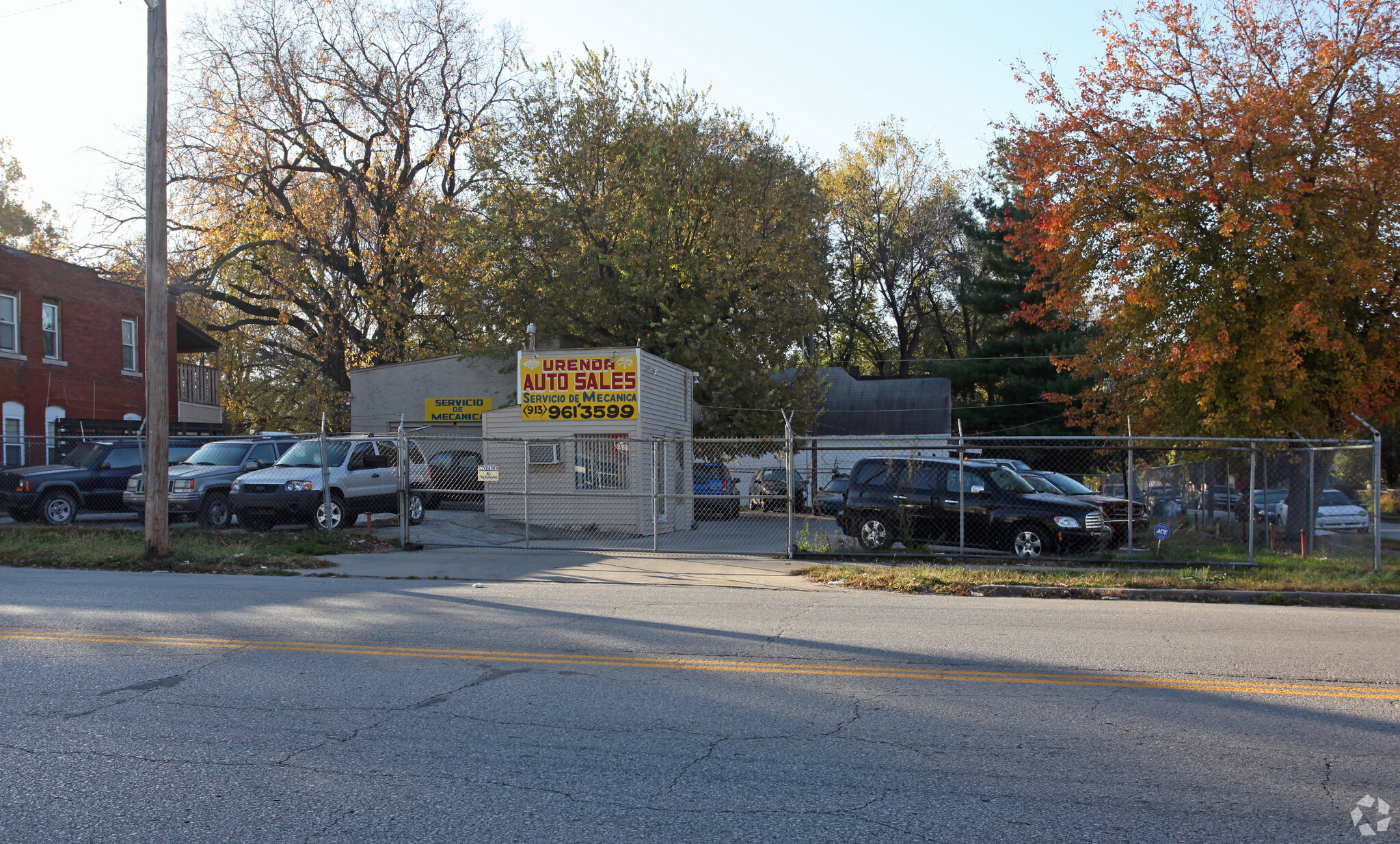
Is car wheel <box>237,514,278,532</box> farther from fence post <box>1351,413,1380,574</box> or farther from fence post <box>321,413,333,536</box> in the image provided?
fence post <box>1351,413,1380,574</box>

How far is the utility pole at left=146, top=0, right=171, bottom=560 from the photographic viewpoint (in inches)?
541

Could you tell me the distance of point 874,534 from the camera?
1597cm

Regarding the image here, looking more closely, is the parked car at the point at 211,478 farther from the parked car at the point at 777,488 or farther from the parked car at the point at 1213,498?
the parked car at the point at 1213,498

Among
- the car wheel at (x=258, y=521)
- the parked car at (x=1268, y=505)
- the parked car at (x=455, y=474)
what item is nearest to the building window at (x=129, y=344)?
the parked car at (x=455, y=474)

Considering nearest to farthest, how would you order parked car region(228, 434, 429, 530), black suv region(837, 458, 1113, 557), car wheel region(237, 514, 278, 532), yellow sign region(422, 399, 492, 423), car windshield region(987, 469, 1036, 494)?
black suv region(837, 458, 1113, 557) < car windshield region(987, 469, 1036, 494) < parked car region(228, 434, 429, 530) < car wheel region(237, 514, 278, 532) < yellow sign region(422, 399, 492, 423)

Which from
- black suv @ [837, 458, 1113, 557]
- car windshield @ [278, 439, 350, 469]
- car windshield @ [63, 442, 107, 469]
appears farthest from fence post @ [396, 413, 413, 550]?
car windshield @ [63, 442, 107, 469]

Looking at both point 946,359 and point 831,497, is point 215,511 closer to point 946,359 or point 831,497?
point 831,497

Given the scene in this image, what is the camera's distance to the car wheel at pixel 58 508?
18781mm

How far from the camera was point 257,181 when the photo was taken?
3516cm

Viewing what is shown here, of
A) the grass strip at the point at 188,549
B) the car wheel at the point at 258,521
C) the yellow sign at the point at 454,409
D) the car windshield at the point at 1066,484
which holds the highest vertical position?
the yellow sign at the point at 454,409

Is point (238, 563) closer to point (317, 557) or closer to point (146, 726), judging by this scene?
point (317, 557)

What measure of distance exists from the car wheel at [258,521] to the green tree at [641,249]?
514 inches

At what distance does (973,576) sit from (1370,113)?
10409mm

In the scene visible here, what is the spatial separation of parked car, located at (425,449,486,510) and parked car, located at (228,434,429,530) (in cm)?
159
